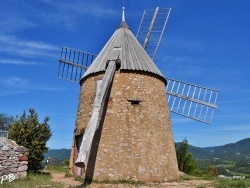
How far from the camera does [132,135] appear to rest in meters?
12.7

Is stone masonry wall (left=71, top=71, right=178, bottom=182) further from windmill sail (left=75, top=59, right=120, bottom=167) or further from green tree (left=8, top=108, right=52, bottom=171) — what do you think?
green tree (left=8, top=108, right=52, bottom=171)

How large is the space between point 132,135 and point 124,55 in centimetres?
369

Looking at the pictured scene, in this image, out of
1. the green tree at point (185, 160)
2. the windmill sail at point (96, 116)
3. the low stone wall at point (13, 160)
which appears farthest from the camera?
the green tree at point (185, 160)

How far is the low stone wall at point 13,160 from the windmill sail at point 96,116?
3272 mm

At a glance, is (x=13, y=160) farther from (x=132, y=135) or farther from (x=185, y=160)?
(x=185, y=160)

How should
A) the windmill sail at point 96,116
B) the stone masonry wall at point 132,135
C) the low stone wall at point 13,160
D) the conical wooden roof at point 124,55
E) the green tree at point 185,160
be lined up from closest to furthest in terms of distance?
the windmill sail at point 96,116 < the low stone wall at point 13,160 < the stone masonry wall at point 132,135 < the conical wooden roof at point 124,55 < the green tree at point 185,160

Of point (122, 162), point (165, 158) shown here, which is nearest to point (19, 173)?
point (122, 162)

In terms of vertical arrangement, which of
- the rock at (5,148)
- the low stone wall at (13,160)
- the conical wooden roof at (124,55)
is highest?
the conical wooden roof at (124,55)

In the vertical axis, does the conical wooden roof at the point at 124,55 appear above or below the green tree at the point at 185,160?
above

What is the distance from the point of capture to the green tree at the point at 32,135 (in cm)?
1552

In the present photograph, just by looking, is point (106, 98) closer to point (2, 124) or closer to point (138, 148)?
point (138, 148)

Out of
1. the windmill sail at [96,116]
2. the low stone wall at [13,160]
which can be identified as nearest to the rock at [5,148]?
the low stone wall at [13,160]

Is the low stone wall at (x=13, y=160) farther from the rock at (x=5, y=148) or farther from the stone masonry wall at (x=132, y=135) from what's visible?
the stone masonry wall at (x=132, y=135)

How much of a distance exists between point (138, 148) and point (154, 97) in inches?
95.4
